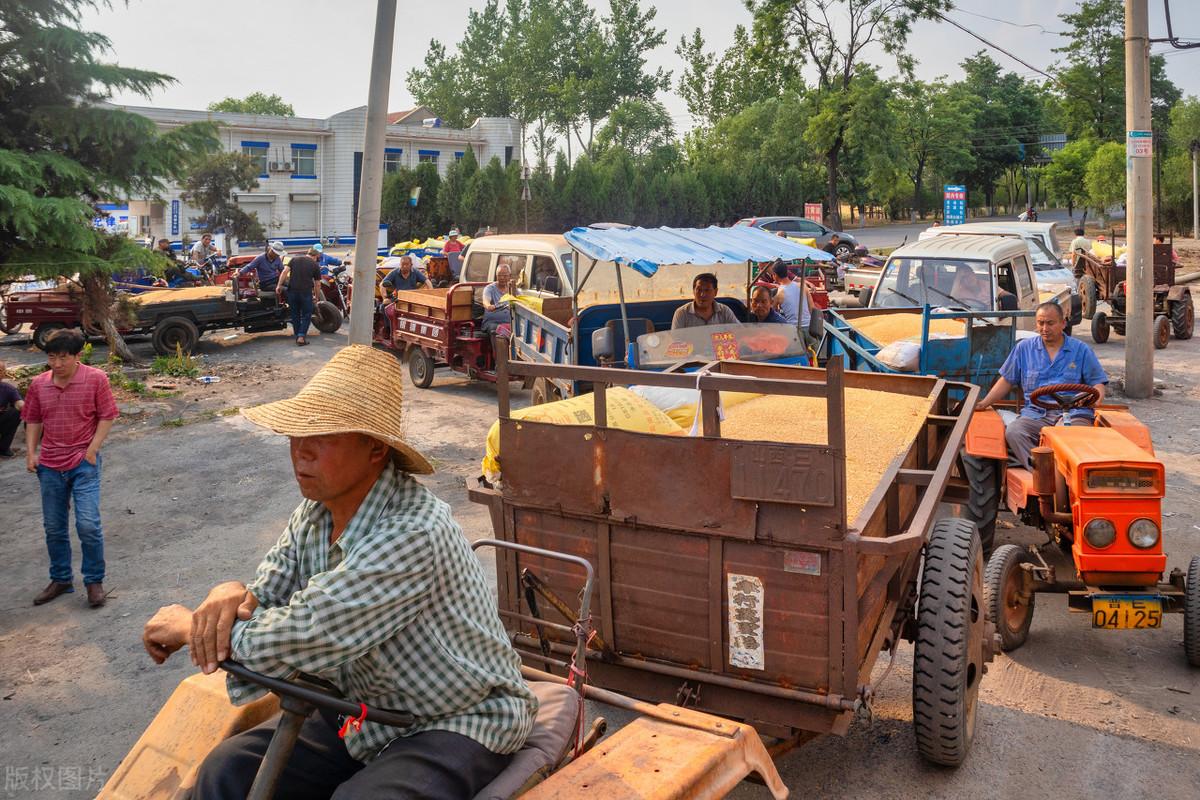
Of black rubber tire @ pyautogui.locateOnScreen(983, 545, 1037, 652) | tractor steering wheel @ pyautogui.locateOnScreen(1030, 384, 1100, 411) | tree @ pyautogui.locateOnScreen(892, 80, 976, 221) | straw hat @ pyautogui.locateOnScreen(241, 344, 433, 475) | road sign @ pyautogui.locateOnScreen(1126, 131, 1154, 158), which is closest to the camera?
straw hat @ pyautogui.locateOnScreen(241, 344, 433, 475)

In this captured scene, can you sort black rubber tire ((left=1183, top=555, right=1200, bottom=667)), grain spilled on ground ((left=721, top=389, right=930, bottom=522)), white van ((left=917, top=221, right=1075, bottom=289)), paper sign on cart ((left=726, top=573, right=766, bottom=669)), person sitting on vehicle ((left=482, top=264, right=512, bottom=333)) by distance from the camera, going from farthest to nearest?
1. white van ((left=917, top=221, right=1075, bottom=289))
2. person sitting on vehicle ((left=482, top=264, right=512, bottom=333))
3. black rubber tire ((left=1183, top=555, right=1200, bottom=667))
4. grain spilled on ground ((left=721, top=389, right=930, bottom=522))
5. paper sign on cart ((left=726, top=573, right=766, bottom=669))

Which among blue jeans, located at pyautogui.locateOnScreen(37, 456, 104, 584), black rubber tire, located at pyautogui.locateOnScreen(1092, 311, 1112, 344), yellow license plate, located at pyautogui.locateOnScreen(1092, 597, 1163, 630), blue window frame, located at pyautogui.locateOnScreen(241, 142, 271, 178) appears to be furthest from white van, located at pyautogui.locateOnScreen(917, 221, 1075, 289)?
blue window frame, located at pyautogui.locateOnScreen(241, 142, 271, 178)

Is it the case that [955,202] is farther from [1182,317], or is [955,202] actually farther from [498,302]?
[498,302]

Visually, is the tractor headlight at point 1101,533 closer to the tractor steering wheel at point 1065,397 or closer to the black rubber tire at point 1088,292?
the tractor steering wheel at point 1065,397

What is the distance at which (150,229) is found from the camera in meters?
47.0

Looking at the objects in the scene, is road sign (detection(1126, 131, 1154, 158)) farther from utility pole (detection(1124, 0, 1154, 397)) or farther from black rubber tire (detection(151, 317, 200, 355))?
black rubber tire (detection(151, 317, 200, 355))

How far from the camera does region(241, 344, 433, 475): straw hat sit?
2479 mm

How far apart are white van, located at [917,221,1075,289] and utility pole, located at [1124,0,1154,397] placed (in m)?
3.94

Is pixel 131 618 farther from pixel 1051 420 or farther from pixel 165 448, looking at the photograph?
pixel 1051 420

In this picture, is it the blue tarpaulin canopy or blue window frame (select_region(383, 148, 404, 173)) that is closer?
the blue tarpaulin canopy

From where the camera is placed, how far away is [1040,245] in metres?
18.0

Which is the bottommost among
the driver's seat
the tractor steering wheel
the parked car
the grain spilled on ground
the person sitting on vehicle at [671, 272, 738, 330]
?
the driver's seat

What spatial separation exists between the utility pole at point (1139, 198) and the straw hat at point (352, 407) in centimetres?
1179

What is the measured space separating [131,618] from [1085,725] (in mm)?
5552
